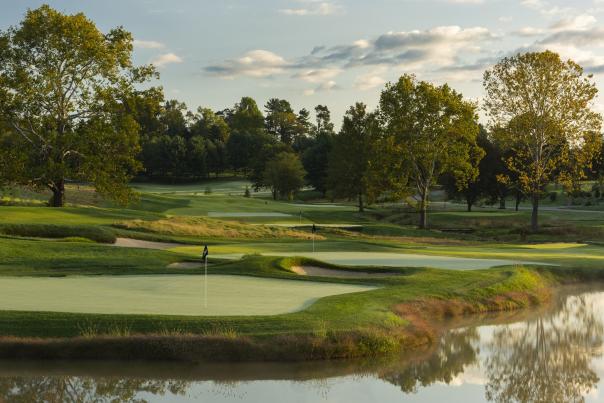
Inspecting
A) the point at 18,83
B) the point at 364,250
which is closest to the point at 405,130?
the point at 364,250

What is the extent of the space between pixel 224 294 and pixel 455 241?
3447 cm

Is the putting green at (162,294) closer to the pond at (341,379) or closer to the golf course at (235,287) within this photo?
the golf course at (235,287)

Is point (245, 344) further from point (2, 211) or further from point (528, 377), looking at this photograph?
point (2, 211)

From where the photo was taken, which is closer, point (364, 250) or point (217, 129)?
point (364, 250)

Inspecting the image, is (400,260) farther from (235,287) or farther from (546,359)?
(546,359)

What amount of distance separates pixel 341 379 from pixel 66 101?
1685 inches

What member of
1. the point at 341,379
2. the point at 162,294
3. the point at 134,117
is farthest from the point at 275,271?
the point at 134,117

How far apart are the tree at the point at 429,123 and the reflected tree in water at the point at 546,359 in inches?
1478

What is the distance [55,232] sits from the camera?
39875 mm

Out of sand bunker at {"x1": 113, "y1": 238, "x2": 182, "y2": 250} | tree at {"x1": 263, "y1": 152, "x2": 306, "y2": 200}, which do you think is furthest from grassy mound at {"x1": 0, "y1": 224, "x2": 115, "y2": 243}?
tree at {"x1": 263, "y1": 152, "x2": 306, "y2": 200}

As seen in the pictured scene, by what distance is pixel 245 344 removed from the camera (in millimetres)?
18359

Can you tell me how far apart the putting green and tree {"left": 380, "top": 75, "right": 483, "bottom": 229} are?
38808 mm

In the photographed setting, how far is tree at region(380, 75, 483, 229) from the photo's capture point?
6400 centimetres

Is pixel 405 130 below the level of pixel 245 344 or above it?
above
